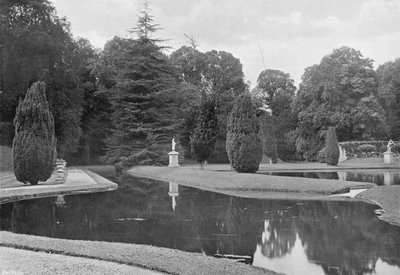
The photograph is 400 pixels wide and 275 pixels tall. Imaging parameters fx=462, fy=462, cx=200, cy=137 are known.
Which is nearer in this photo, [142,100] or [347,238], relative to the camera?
[347,238]

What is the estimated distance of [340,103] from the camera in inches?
1747

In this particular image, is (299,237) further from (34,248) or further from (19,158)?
(19,158)

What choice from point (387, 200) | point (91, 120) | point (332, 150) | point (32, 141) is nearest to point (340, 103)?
point (332, 150)

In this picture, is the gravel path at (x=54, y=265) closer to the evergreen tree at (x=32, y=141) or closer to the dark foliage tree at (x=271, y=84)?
the evergreen tree at (x=32, y=141)

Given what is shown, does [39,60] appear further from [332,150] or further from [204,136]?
[332,150]

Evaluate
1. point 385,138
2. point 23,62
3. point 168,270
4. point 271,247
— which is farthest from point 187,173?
point 385,138

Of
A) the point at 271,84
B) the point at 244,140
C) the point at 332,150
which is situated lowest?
the point at 332,150

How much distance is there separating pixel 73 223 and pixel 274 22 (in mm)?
19889

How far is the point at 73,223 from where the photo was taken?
35.1 ft

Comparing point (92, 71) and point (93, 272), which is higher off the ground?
point (92, 71)

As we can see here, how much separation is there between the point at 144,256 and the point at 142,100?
34.6 m

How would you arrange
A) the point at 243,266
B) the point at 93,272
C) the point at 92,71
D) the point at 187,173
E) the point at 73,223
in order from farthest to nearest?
the point at 92,71
the point at 187,173
the point at 73,223
the point at 243,266
the point at 93,272

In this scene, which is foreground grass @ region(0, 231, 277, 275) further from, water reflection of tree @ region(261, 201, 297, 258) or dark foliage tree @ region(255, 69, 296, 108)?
dark foliage tree @ region(255, 69, 296, 108)

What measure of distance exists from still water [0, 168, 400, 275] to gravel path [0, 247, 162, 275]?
215cm
